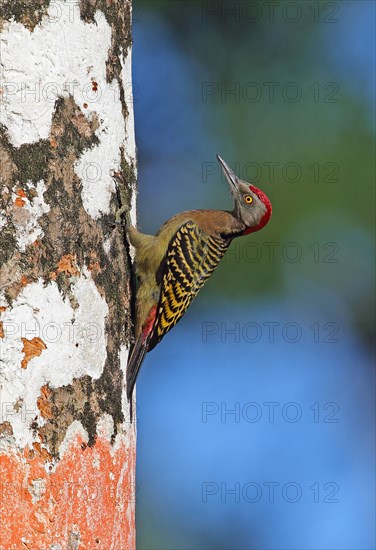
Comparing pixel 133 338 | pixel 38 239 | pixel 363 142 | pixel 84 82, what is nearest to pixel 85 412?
pixel 38 239

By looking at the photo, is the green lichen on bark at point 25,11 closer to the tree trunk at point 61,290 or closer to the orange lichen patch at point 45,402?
the tree trunk at point 61,290

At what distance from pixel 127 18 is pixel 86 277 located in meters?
1.10

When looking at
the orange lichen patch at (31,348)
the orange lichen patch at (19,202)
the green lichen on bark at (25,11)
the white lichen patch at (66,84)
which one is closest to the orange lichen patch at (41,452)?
the orange lichen patch at (31,348)

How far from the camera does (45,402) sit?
106 inches

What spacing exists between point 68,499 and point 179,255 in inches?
94.4

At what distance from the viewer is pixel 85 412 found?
9.35 feet

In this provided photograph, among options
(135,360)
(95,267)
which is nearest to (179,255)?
(135,360)

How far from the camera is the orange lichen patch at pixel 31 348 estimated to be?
267 cm

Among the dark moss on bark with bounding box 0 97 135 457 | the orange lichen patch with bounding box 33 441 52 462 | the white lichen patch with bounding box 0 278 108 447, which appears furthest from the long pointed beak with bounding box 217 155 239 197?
the orange lichen patch with bounding box 33 441 52 462

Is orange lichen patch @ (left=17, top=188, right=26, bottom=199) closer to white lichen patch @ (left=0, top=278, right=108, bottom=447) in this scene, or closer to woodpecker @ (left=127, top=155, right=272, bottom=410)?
white lichen patch @ (left=0, top=278, right=108, bottom=447)

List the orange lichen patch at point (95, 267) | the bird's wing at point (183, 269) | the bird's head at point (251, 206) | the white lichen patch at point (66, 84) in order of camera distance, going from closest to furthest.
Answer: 1. the white lichen patch at point (66, 84)
2. the orange lichen patch at point (95, 267)
3. the bird's wing at point (183, 269)
4. the bird's head at point (251, 206)

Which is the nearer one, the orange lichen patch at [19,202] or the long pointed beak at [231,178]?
the orange lichen patch at [19,202]

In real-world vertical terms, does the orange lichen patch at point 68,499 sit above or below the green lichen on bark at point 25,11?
below

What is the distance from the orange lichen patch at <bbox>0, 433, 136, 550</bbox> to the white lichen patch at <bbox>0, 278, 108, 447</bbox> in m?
0.10
